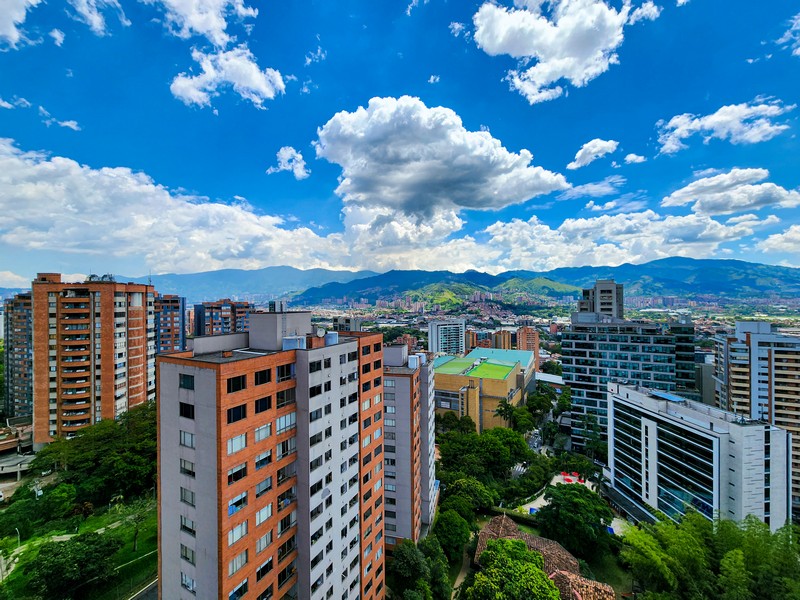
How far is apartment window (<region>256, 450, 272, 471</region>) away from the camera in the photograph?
14.7 meters

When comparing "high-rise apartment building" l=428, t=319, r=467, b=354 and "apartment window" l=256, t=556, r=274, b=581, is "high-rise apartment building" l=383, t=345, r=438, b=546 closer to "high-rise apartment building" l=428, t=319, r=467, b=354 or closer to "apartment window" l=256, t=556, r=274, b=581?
"apartment window" l=256, t=556, r=274, b=581

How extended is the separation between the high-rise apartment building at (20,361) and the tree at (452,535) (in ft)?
215

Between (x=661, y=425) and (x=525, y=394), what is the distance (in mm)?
41599

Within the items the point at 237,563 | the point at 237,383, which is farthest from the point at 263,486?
the point at 237,383

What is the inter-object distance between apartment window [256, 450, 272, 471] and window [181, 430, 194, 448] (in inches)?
104

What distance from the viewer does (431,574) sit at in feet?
78.2

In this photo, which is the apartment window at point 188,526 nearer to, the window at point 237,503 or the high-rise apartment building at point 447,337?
the window at point 237,503

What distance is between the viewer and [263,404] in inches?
591

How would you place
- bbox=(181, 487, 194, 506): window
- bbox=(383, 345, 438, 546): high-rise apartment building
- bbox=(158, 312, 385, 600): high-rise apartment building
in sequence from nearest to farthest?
bbox=(158, 312, 385, 600): high-rise apartment building, bbox=(181, 487, 194, 506): window, bbox=(383, 345, 438, 546): high-rise apartment building

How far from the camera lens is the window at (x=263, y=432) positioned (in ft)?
48.2

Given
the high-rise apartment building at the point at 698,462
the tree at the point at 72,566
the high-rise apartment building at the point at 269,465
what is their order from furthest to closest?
the high-rise apartment building at the point at 698,462 → the tree at the point at 72,566 → the high-rise apartment building at the point at 269,465

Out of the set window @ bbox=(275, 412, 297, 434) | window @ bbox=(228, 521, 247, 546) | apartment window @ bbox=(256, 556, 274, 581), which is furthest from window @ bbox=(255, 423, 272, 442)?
apartment window @ bbox=(256, 556, 274, 581)

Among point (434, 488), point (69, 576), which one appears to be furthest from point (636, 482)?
point (69, 576)

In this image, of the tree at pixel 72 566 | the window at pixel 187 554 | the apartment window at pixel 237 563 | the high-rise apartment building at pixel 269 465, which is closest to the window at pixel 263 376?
the high-rise apartment building at pixel 269 465
